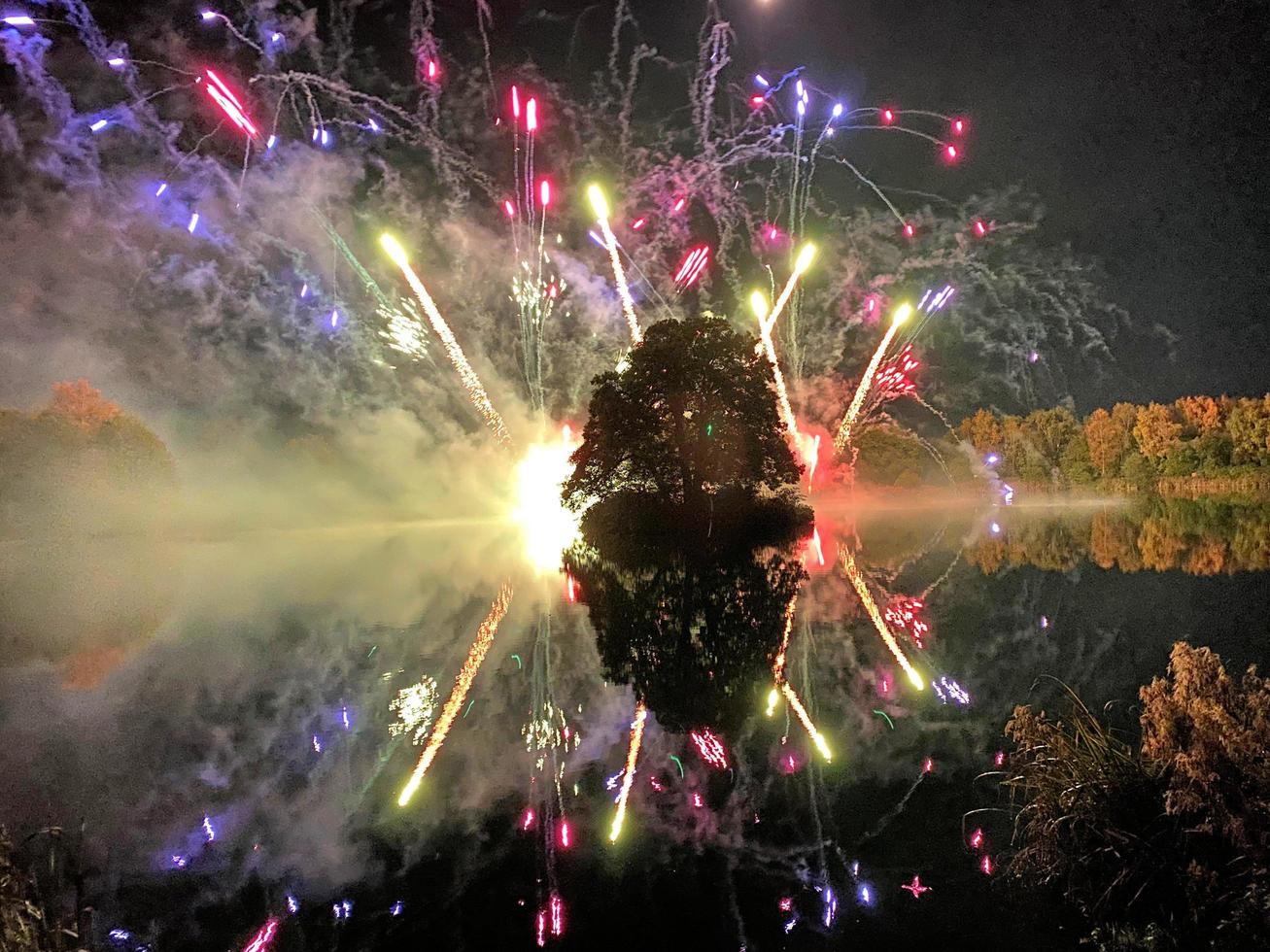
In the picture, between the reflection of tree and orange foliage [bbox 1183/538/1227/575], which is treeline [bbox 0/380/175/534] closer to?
the reflection of tree

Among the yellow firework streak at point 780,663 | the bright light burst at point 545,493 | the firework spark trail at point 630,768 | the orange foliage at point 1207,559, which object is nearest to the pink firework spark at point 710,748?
the firework spark trail at point 630,768

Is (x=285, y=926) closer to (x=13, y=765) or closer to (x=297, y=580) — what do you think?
(x=13, y=765)

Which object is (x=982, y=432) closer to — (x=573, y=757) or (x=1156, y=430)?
(x=1156, y=430)

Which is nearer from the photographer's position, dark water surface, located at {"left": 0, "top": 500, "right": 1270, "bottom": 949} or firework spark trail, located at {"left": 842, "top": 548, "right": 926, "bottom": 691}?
dark water surface, located at {"left": 0, "top": 500, "right": 1270, "bottom": 949}

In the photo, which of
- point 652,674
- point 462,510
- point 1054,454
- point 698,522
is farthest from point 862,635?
point 1054,454

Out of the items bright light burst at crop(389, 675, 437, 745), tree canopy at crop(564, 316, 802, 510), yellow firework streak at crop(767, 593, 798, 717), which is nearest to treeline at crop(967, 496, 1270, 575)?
yellow firework streak at crop(767, 593, 798, 717)

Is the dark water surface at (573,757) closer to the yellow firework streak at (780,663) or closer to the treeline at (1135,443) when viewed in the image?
the yellow firework streak at (780,663)

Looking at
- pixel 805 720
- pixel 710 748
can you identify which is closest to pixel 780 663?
pixel 805 720
